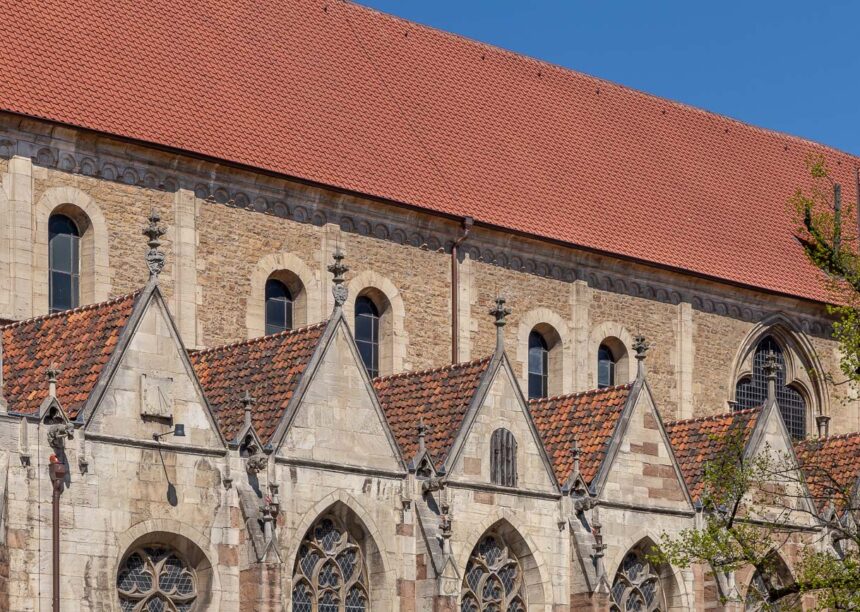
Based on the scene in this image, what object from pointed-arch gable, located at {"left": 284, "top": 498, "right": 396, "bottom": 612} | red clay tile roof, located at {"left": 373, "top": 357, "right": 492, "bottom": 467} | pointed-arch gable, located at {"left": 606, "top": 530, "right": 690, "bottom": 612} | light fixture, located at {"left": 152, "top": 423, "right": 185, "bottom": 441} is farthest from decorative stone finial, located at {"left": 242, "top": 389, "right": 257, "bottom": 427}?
pointed-arch gable, located at {"left": 606, "top": 530, "right": 690, "bottom": 612}

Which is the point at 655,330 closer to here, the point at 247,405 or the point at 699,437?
the point at 699,437

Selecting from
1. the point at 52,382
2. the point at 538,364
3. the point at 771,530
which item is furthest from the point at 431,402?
the point at 538,364

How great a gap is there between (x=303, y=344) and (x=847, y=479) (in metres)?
13.7

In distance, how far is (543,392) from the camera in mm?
50219

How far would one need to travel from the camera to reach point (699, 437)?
46.5m

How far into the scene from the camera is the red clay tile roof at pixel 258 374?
125ft

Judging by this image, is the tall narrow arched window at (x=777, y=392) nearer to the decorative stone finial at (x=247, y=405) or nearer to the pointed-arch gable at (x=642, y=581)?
the pointed-arch gable at (x=642, y=581)

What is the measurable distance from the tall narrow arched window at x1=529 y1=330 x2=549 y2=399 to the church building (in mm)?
70

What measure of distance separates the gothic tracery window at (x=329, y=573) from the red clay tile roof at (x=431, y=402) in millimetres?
1899

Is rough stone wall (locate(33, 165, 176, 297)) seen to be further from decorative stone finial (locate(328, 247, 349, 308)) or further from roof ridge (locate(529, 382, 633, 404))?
roof ridge (locate(529, 382, 633, 404))

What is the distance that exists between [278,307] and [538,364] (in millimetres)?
6519

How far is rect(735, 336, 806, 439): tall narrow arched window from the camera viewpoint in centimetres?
5422

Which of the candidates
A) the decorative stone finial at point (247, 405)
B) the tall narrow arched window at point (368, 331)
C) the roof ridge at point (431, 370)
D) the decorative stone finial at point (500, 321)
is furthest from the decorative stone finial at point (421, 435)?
the tall narrow arched window at point (368, 331)

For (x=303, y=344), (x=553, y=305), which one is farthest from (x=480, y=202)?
(x=303, y=344)
